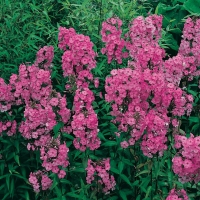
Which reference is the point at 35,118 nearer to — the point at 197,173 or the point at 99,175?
the point at 99,175

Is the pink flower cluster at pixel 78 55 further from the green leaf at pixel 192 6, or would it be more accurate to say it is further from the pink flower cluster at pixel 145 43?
the green leaf at pixel 192 6

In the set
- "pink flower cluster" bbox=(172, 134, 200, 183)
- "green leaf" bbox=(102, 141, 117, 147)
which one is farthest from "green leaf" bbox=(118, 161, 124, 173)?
"pink flower cluster" bbox=(172, 134, 200, 183)

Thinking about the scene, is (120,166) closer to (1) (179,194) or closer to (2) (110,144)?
(2) (110,144)

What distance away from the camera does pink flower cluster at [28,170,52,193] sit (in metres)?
3.54

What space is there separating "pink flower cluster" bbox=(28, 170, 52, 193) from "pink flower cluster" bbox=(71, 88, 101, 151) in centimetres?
41

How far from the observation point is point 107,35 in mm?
4684

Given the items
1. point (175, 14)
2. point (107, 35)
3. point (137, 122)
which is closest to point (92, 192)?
point (137, 122)

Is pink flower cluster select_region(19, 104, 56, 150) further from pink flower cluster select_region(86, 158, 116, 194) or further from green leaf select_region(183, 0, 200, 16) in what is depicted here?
green leaf select_region(183, 0, 200, 16)

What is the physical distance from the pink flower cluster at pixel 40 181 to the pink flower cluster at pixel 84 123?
0.41m

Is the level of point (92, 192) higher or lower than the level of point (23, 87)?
lower

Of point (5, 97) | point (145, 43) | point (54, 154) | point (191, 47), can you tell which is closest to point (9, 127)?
point (5, 97)

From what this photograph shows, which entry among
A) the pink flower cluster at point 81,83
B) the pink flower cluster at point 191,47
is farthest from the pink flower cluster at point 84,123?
the pink flower cluster at point 191,47

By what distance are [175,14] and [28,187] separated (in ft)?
14.5

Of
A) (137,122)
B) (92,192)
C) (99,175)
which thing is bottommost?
(92,192)
